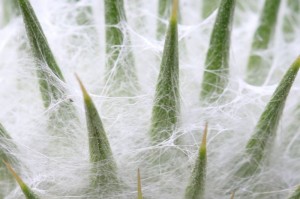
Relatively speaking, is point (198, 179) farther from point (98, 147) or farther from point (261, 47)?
point (261, 47)

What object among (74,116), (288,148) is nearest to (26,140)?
(74,116)

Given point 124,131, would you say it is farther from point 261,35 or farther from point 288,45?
point 288,45

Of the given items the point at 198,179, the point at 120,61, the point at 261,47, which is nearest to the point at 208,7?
the point at 261,47

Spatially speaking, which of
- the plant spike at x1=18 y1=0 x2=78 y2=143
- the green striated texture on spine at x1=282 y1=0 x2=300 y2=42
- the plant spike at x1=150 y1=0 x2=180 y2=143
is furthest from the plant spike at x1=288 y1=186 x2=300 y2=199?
the green striated texture on spine at x1=282 y1=0 x2=300 y2=42

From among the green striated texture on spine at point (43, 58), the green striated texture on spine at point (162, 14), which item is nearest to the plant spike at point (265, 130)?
the green striated texture on spine at point (162, 14)

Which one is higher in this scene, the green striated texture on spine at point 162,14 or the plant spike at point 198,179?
the green striated texture on spine at point 162,14

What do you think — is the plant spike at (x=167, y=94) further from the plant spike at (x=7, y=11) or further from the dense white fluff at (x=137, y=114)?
the plant spike at (x=7, y=11)

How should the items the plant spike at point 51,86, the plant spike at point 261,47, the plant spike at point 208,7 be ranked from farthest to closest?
1. the plant spike at point 208,7
2. the plant spike at point 261,47
3. the plant spike at point 51,86
